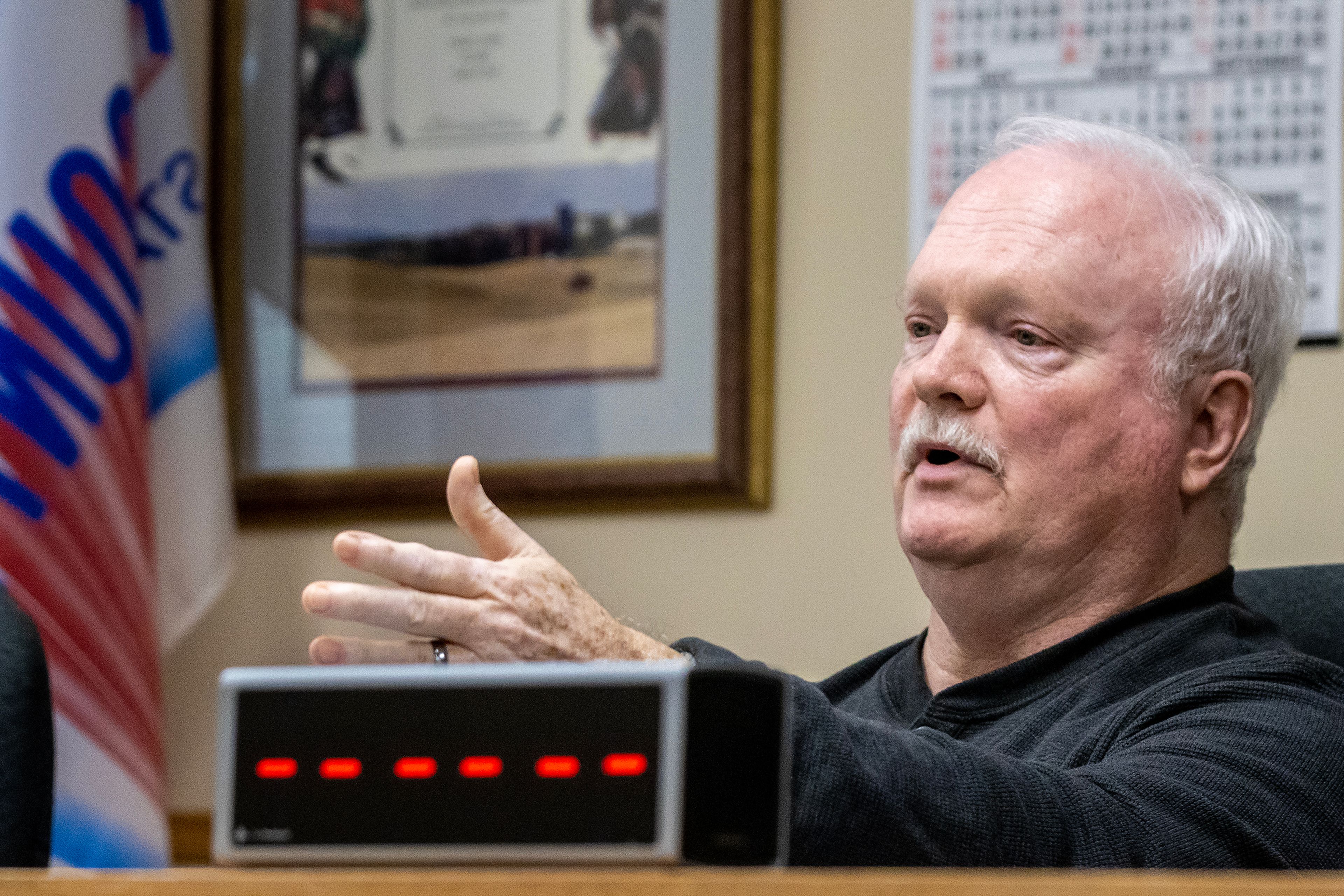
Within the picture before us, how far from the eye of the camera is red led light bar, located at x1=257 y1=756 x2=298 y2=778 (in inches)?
21.5

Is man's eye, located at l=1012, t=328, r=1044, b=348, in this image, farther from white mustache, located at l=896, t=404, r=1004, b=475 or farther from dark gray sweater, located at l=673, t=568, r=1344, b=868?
dark gray sweater, located at l=673, t=568, r=1344, b=868

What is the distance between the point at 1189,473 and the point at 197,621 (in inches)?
53.4

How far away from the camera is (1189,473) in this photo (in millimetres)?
1343

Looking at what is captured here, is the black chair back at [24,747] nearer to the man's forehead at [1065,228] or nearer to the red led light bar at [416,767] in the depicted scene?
the red led light bar at [416,767]

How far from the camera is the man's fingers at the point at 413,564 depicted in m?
0.70

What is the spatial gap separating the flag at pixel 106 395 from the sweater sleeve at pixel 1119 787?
1183 millimetres

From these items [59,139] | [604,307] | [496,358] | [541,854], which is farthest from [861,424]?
[541,854]

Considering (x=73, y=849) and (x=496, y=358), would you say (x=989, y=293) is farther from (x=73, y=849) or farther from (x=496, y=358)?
(x=73, y=849)

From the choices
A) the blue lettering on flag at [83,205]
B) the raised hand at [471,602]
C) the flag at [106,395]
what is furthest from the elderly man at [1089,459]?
the blue lettering on flag at [83,205]

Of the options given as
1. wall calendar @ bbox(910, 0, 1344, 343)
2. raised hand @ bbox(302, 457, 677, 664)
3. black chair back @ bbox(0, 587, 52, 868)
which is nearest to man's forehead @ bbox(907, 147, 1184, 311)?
wall calendar @ bbox(910, 0, 1344, 343)

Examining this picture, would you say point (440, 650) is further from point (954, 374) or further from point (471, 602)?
point (954, 374)

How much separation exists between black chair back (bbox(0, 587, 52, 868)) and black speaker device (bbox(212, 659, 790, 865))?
57 cm

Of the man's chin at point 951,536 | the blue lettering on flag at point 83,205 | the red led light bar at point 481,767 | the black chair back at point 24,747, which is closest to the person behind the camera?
the red led light bar at point 481,767

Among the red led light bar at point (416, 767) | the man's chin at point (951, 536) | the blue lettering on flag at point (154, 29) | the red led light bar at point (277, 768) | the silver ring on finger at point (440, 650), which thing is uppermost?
the blue lettering on flag at point (154, 29)
